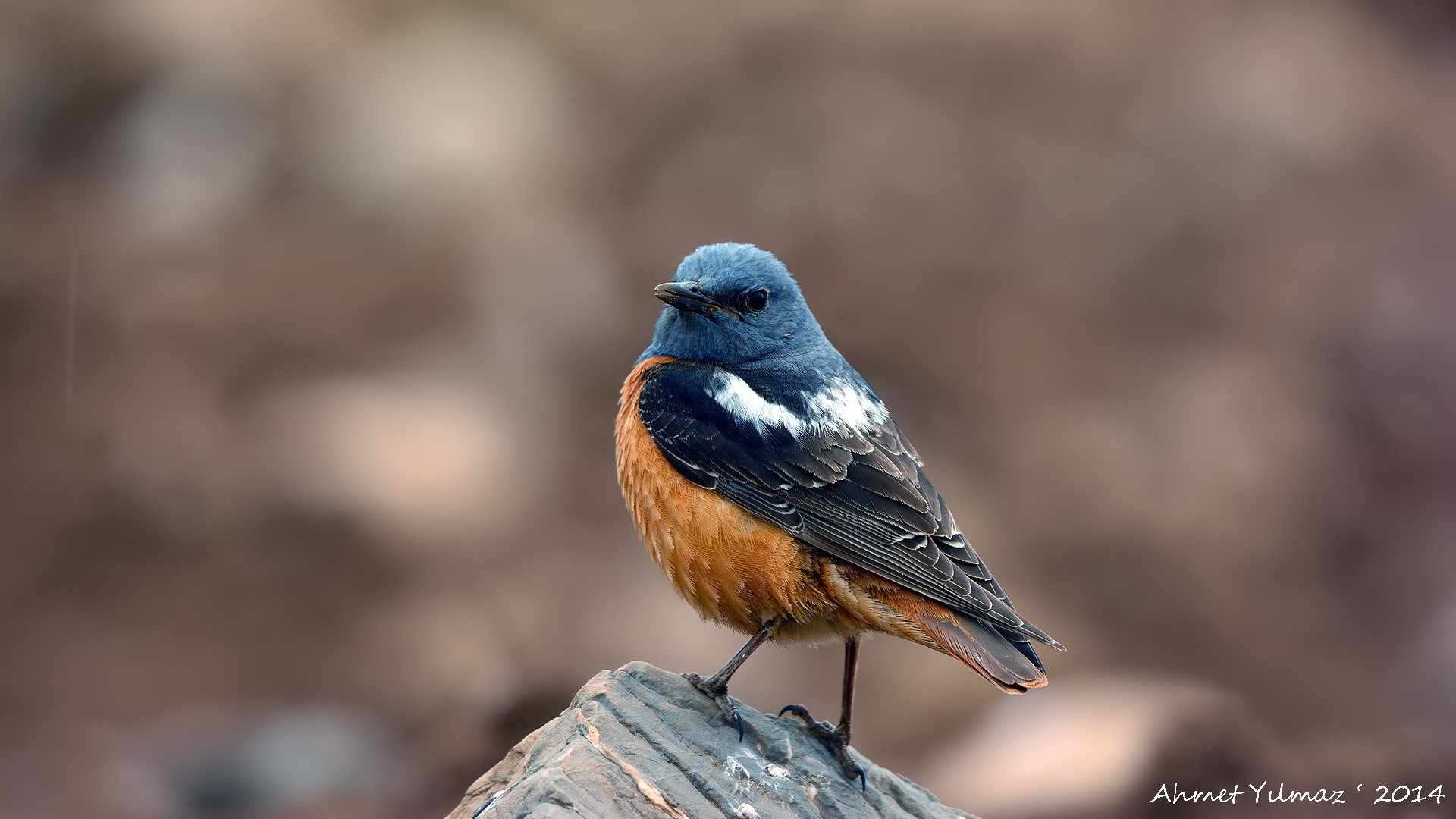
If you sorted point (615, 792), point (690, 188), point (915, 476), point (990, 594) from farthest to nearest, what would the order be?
point (690, 188)
point (915, 476)
point (990, 594)
point (615, 792)

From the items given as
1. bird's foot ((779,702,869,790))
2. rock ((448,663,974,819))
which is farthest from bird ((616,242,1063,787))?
rock ((448,663,974,819))

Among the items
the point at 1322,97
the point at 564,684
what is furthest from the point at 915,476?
the point at 1322,97

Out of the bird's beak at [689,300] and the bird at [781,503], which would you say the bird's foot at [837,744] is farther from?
the bird's beak at [689,300]

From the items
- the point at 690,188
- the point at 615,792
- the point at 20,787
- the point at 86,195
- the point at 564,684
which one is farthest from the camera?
the point at 690,188

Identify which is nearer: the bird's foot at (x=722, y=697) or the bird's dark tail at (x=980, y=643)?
→ the bird's dark tail at (x=980, y=643)

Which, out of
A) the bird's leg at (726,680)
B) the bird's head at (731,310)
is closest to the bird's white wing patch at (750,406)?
the bird's head at (731,310)

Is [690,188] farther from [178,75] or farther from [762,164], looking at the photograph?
[178,75]
